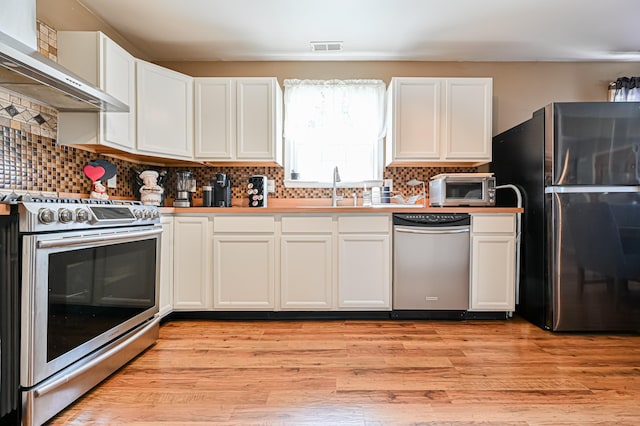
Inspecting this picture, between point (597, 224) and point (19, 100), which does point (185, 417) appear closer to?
point (19, 100)

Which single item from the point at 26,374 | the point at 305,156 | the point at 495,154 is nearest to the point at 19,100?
the point at 26,374

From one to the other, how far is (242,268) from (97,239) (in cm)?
115

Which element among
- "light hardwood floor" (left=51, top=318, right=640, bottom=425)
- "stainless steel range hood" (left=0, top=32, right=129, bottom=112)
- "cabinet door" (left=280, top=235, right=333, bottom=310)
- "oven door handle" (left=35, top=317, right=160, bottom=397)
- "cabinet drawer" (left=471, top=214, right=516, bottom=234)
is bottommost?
"light hardwood floor" (left=51, top=318, right=640, bottom=425)

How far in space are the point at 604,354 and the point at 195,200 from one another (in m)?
3.32

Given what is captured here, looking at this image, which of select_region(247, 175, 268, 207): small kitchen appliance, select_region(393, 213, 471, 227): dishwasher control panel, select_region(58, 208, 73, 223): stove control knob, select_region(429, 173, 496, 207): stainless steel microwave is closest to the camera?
select_region(58, 208, 73, 223): stove control knob

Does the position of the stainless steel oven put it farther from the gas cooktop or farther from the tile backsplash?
the tile backsplash

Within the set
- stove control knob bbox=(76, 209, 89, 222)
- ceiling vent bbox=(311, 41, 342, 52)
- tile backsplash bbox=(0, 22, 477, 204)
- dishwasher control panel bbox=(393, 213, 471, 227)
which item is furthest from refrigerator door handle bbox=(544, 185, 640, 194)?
tile backsplash bbox=(0, 22, 477, 204)

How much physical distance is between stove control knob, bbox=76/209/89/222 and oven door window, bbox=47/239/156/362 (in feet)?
0.48

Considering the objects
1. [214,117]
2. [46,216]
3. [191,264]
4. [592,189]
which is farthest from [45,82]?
[592,189]

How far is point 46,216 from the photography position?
135 cm

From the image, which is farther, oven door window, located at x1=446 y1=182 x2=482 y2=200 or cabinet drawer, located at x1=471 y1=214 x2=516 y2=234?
oven door window, located at x1=446 y1=182 x2=482 y2=200

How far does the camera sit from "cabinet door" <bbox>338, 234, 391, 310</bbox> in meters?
2.64

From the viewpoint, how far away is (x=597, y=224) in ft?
7.80

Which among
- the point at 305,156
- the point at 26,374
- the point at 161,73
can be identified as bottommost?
the point at 26,374
